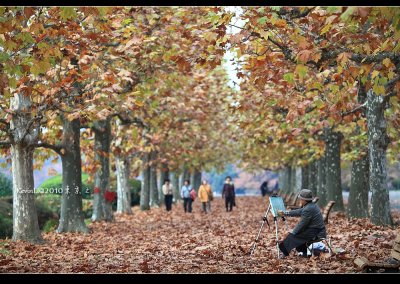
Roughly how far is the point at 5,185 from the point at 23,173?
25.4ft

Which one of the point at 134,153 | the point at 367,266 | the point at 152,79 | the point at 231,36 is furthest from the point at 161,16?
the point at 134,153

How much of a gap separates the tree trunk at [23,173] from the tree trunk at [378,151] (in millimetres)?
9560

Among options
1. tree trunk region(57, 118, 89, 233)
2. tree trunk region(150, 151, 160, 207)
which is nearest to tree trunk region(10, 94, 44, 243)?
tree trunk region(57, 118, 89, 233)

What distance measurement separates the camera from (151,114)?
30266 millimetres

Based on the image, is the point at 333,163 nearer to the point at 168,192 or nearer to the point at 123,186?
the point at 123,186

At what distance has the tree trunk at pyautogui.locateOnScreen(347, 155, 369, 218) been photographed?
24.0 m

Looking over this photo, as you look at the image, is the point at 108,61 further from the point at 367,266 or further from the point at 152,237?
the point at 367,266

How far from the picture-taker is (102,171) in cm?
2788

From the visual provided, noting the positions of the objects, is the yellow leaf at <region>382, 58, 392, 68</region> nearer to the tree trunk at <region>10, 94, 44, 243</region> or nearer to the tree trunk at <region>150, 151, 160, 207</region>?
the tree trunk at <region>10, 94, 44, 243</region>

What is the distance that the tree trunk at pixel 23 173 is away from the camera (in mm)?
18750

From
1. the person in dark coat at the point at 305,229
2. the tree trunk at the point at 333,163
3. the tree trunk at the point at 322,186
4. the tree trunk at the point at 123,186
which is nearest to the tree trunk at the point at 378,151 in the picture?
the person in dark coat at the point at 305,229

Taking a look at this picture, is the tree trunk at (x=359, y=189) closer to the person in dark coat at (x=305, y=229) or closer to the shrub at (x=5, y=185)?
the person in dark coat at (x=305, y=229)

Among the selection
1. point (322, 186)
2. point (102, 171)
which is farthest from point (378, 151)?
point (322, 186)

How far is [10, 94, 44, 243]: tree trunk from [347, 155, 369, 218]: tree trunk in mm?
10974
